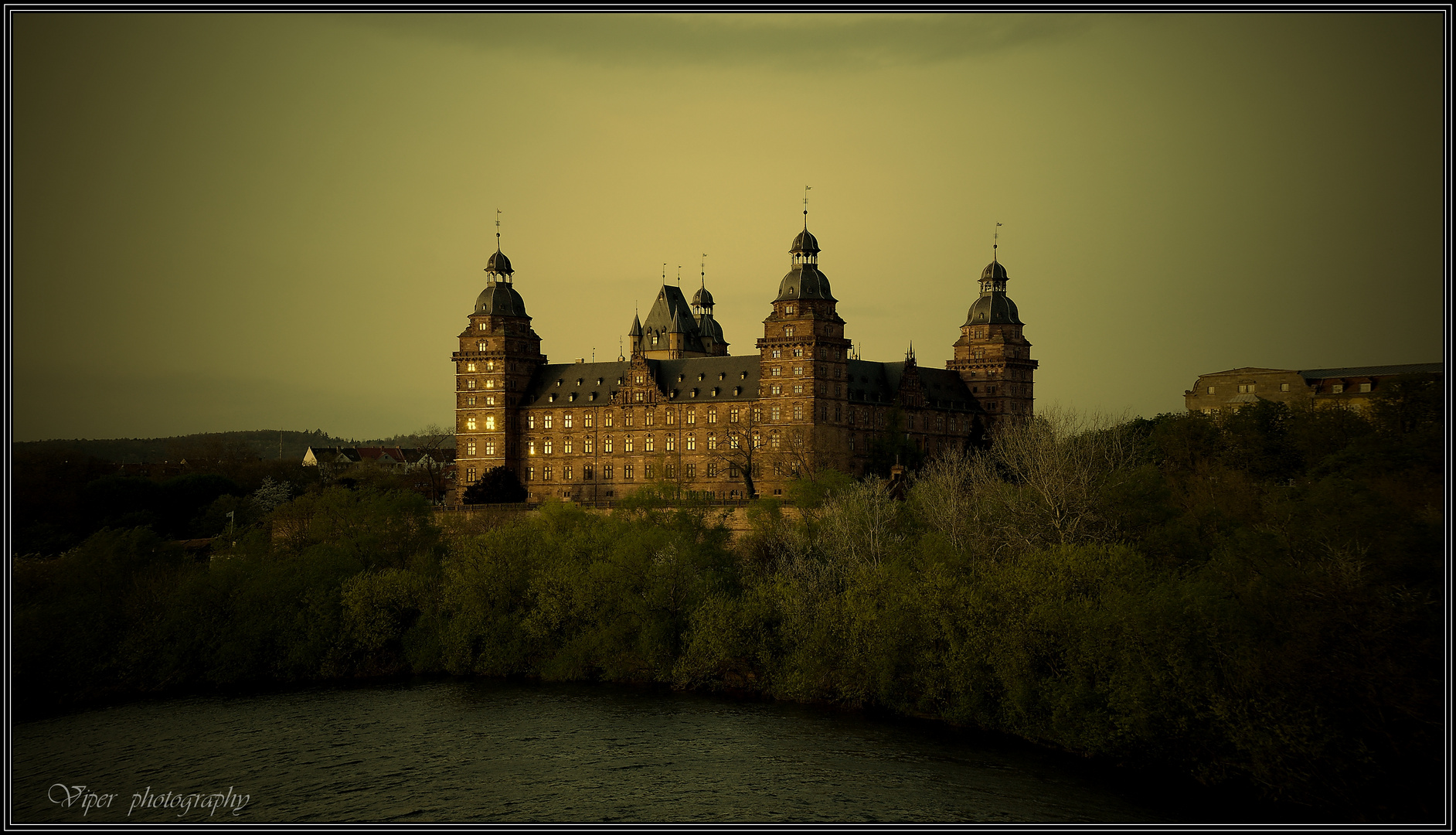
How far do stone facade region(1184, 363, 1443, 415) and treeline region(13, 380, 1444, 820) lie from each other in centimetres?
1550

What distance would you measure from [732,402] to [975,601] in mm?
46964

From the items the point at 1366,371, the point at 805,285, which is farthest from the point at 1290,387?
the point at 805,285

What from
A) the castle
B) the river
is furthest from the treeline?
the castle

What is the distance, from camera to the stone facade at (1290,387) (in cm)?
8031

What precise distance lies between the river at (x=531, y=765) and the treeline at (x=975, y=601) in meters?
2.31

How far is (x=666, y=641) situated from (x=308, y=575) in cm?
1691

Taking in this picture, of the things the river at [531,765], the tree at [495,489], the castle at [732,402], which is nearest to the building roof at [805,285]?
the castle at [732,402]

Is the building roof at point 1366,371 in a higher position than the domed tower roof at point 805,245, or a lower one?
lower

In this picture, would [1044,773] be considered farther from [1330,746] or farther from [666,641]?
[666,641]

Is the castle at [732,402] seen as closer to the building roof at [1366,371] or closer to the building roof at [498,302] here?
the building roof at [498,302]

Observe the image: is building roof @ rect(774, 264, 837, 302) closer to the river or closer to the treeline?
the treeline

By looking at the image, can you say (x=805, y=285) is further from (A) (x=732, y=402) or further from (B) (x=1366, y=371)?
(B) (x=1366, y=371)

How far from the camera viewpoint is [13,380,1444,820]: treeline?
30.7m

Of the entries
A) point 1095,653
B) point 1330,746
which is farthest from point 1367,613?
point 1095,653
